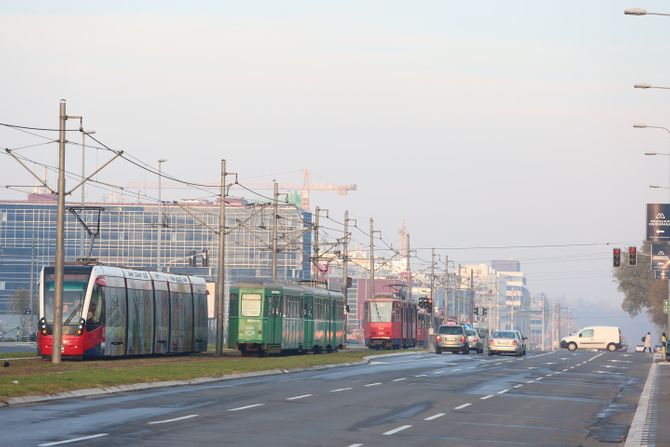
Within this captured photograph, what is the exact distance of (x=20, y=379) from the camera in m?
29.8

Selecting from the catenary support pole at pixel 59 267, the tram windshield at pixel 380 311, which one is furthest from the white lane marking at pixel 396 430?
the tram windshield at pixel 380 311

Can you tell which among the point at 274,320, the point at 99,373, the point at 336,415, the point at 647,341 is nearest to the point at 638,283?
the point at 647,341

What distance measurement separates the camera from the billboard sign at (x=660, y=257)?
71.4 m

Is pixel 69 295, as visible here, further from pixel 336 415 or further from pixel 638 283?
pixel 638 283

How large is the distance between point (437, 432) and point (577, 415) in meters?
6.49

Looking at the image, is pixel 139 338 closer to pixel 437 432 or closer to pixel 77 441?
pixel 437 432

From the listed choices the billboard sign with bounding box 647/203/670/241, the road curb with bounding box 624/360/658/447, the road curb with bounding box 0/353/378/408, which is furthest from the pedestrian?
the road curb with bounding box 624/360/658/447

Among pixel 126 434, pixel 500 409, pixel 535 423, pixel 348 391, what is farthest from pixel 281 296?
pixel 126 434

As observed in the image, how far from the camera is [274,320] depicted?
55906 mm

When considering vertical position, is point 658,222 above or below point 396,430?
above

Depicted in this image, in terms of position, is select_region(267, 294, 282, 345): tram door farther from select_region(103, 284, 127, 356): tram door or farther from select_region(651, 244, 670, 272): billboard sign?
select_region(651, 244, 670, 272): billboard sign

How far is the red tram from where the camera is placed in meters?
44.1

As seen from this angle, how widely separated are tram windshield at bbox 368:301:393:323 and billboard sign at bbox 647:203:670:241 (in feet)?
70.1

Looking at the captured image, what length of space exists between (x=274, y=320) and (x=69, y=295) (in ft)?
43.9
